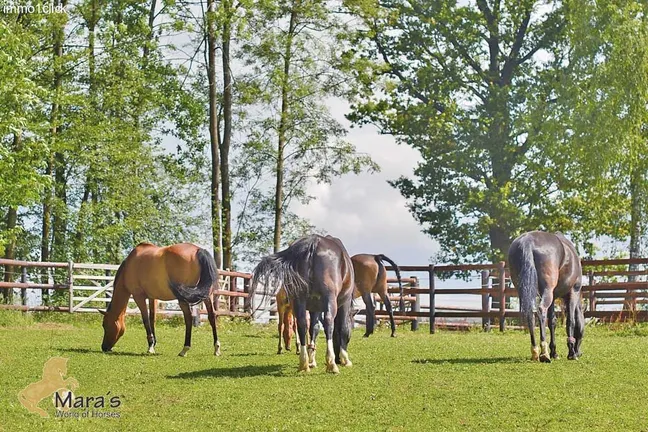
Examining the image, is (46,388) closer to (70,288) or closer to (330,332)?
(330,332)

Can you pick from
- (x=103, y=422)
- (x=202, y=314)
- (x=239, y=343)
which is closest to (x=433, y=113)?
(x=202, y=314)

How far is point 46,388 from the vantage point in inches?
458

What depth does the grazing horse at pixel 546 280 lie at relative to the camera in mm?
13227

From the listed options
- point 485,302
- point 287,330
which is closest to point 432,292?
point 485,302

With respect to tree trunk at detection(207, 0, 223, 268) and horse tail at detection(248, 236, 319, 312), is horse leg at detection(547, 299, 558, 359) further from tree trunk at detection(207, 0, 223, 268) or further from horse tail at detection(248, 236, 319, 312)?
tree trunk at detection(207, 0, 223, 268)

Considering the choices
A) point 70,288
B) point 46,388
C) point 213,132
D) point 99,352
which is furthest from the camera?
point 213,132

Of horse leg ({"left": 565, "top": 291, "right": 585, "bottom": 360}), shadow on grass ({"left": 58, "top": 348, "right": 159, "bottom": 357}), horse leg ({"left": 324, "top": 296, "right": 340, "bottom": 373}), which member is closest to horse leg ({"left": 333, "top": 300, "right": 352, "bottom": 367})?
horse leg ({"left": 324, "top": 296, "right": 340, "bottom": 373})

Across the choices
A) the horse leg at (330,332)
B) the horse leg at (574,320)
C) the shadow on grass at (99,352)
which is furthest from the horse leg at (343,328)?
the shadow on grass at (99,352)

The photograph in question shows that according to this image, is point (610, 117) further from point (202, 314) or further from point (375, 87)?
point (202, 314)

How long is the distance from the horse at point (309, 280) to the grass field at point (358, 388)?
1.62 feet

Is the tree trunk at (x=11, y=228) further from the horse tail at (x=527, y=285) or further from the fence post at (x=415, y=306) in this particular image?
the horse tail at (x=527, y=285)

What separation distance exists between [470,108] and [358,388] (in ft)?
78.8

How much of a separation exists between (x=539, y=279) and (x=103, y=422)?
648 centimetres

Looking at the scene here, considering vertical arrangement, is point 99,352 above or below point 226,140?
below
